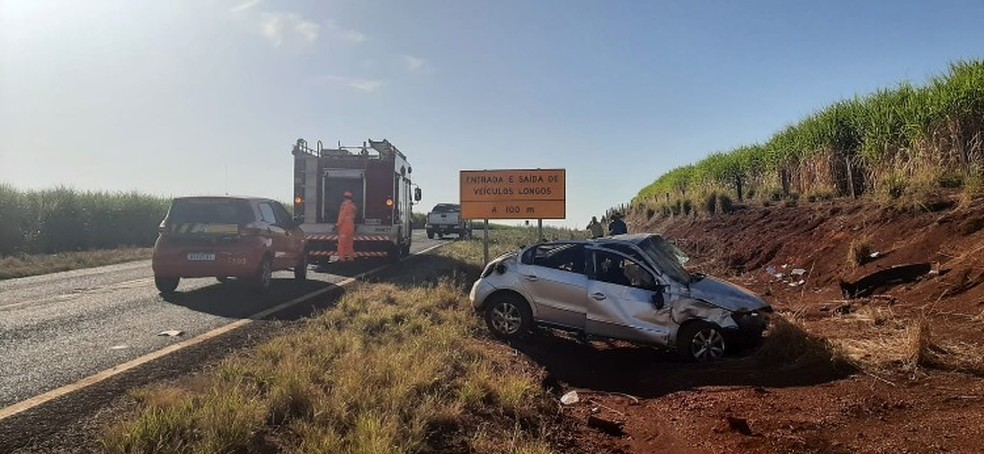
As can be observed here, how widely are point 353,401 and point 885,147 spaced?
1384cm

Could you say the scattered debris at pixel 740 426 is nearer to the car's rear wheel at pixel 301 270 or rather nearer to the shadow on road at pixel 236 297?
the shadow on road at pixel 236 297

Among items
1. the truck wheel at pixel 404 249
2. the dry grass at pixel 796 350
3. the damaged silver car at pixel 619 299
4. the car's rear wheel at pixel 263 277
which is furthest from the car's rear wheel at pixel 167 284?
the dry grass at pixel 796 350

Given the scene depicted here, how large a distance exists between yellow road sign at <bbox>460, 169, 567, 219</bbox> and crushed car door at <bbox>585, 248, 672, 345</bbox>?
7444 millimetres

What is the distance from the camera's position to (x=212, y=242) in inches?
429

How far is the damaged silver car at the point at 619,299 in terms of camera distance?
7.76 m

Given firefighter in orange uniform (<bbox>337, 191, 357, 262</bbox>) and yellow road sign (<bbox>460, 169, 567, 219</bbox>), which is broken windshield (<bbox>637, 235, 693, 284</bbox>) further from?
firefighter in orange uniform (<bbox>337, 191, 357, 262</bbox>)

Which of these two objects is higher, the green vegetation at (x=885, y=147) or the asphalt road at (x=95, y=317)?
the green vegetation at (x=885, y=147)

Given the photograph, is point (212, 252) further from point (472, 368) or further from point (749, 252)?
point (749, 252)

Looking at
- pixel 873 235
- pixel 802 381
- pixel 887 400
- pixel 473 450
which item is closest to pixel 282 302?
pixel 473 450

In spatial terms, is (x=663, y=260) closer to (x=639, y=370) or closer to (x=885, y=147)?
(x=639, y=370)

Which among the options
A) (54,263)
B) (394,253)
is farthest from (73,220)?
(394,253)

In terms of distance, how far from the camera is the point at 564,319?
28.0 ft

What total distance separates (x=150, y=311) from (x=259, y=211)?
10.00 ft

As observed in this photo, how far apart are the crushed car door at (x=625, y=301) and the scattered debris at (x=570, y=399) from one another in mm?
2044
